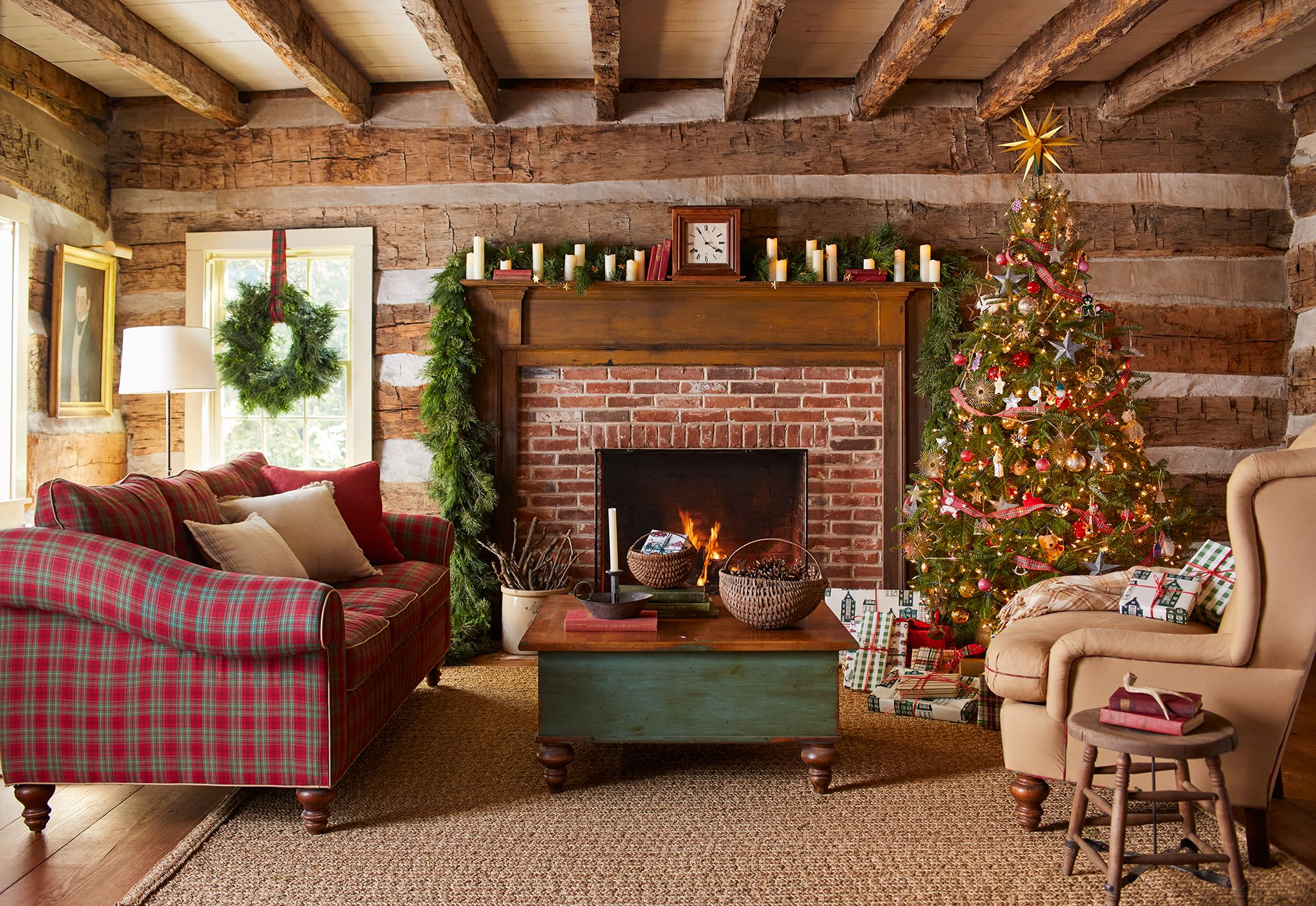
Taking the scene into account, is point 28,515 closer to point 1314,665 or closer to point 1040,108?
point 1040,108

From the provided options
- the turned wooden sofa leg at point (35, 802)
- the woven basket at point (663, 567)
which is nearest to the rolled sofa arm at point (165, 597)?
the turned wooden sofa leg at point (35, 802)

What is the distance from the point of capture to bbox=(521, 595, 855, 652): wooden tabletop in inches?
101

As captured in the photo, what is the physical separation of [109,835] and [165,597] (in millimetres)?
662

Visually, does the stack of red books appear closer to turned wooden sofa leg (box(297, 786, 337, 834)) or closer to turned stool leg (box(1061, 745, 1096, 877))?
turned stool leg (box(1061, 745, 1096, 877))

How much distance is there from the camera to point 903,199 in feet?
15.0

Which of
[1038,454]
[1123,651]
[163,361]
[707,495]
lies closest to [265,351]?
[163,361]

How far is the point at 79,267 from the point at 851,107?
12.3 ft

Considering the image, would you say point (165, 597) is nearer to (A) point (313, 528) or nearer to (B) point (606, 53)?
(A) point (313, 528)

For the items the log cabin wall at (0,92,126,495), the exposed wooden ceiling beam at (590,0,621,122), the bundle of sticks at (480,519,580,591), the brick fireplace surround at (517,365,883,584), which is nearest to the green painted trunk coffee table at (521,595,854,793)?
the bundle of sticks at (480,519,580,591)

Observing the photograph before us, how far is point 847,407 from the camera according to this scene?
4.54 metres

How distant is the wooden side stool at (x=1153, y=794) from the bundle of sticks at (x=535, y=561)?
2659 mm

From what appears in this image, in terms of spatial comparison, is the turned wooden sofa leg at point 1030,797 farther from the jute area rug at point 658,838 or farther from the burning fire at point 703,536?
the burning fire at point 703,536

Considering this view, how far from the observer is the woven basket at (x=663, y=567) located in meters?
3.04

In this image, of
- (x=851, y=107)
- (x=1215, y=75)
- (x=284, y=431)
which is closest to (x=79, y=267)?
(x=284, y=431)
